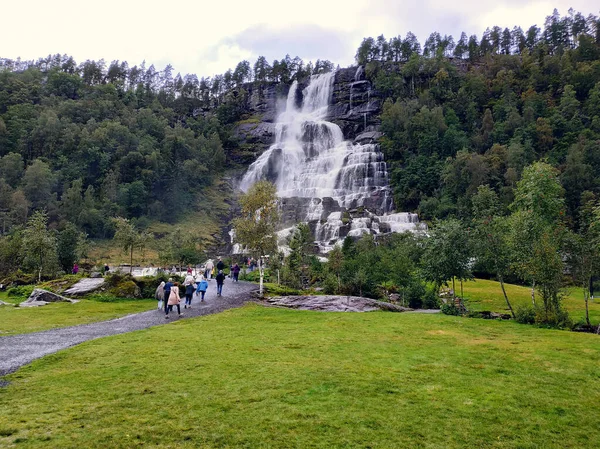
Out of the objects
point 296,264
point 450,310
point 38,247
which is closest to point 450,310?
point 450,310

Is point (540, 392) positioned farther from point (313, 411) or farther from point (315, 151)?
point (315, 151)

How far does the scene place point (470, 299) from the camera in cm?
3688

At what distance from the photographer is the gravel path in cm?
1217

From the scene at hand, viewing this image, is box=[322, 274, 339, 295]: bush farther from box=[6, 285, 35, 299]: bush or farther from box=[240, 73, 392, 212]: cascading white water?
box=[240, 73, 392, 212]: cascading white water

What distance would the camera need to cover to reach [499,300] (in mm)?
35938

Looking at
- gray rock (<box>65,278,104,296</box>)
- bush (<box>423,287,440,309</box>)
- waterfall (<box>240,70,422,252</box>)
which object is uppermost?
waterfall (<box>240,70,422,252</box>)

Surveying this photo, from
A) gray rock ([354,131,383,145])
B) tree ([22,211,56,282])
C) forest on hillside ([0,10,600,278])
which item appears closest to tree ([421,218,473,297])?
tree ([22,211,56,282])

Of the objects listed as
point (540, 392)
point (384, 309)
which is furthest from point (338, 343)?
point (384, 309)

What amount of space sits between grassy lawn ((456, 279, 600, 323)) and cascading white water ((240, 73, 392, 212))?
1405 inches

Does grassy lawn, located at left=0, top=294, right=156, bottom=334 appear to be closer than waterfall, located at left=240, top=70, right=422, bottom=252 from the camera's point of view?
Yes

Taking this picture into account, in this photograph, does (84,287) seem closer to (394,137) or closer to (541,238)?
(541,238)

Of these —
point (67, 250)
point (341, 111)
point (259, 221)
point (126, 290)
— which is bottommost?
point (126, 290)

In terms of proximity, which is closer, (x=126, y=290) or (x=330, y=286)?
(x=126, y=290)

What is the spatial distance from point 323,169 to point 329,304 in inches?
2621
